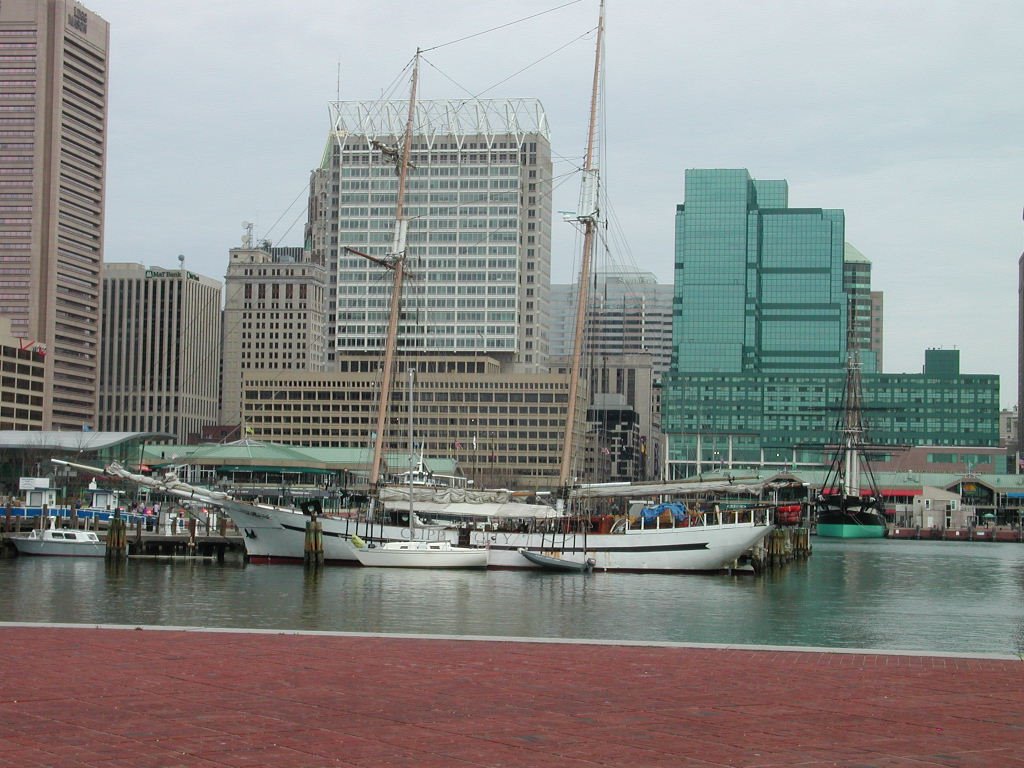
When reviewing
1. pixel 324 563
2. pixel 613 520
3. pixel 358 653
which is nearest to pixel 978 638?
pixel 358 653

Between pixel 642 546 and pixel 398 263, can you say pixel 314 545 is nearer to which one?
pixel 642 546

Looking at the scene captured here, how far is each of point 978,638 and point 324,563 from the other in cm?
4858

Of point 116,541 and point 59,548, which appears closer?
point 116,541

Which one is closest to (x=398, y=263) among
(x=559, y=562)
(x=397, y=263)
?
(x=397, y=263)

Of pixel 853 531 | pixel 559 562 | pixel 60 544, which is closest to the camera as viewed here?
pixel 559 562

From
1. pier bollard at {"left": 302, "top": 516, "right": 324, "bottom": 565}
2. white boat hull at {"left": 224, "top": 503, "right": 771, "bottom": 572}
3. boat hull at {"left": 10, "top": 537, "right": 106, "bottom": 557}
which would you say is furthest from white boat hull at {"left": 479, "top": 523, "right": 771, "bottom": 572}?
boat hull at {"left": 10, "top": 537, "right": 106, "bottom": 557}

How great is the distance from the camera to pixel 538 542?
8525 cm

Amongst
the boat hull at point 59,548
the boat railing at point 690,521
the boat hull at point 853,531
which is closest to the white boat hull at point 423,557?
the boat railing at point 690,521

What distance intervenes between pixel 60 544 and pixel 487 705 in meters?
78.5

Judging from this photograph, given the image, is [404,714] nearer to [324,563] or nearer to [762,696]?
[762,696]

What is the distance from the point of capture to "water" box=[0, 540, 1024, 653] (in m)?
45.3

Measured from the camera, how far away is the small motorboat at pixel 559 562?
3177 inches

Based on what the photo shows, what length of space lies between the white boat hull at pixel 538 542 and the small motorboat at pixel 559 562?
0.44 m

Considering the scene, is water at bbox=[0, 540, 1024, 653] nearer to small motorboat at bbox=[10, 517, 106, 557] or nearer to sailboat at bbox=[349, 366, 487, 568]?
sailboat at bbox=[349, 366, 487, 568]
